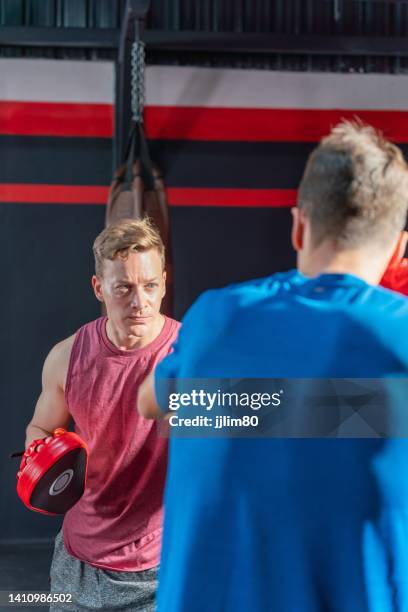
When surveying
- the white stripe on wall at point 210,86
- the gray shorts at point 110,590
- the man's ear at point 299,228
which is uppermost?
the white stripe on wall at point 210,86

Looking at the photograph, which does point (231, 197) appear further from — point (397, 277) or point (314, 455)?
point (314, 455)

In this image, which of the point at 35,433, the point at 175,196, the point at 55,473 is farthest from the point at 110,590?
the point at 175,196

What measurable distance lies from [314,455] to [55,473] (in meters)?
0.84

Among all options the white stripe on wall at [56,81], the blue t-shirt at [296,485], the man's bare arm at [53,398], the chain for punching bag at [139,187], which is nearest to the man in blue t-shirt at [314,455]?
the blue t-shirt at [296,485]

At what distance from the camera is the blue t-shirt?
30.2 inches

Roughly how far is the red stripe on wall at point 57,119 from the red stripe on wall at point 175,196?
0.23 meters

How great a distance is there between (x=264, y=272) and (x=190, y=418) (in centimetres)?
247

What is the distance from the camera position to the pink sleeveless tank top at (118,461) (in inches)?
59.0

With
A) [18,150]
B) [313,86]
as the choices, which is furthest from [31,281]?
[313,86]

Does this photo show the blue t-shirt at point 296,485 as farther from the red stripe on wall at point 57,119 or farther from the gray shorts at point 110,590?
the red stripe on wall at point 57,119

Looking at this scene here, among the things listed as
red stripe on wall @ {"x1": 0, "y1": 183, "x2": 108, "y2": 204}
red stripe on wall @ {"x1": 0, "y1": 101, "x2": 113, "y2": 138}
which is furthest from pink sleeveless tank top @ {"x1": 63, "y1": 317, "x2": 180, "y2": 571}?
red stripe on wall @ {"x1": 0, "y1": 101, "x2": 113, "y2": 138}

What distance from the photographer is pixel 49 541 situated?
127 inches

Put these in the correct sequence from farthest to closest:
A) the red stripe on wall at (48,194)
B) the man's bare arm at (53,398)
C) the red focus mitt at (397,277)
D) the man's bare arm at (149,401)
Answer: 1. the red stripe on wall at (48,194)
2. the man's bare arm at (53,398)
3. the red focus mitt at (397,277)
4. the man's bare arm at (149,401)

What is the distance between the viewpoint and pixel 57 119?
10.6 feet
